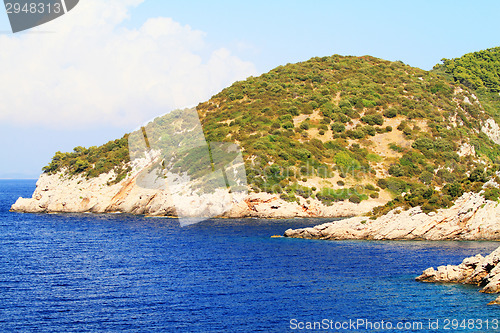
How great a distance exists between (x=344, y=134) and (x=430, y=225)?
181ft

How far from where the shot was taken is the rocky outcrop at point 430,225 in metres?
66.4

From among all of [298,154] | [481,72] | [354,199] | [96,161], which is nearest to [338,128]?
[298,154]

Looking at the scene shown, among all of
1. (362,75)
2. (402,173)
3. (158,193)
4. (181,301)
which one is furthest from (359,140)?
(181,301)

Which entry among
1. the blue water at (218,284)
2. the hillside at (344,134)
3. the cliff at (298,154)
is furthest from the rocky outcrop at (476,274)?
the hillside at (344,134)

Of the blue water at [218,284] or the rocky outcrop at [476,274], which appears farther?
the rocky outcrop at [476,274]

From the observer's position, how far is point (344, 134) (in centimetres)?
12088

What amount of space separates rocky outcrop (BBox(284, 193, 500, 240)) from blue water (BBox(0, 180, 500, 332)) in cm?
304

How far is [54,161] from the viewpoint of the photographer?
418 ft

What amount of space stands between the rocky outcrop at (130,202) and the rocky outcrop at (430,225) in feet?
70.9

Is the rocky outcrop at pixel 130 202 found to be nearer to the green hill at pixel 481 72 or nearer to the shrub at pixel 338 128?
the shrub at pixel 338 128

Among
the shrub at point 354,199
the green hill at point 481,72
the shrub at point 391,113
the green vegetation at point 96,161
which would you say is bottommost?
the shrub at point 354,199

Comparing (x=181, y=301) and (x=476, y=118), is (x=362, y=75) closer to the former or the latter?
(x=476, y=118)

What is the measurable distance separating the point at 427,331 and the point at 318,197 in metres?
62.9

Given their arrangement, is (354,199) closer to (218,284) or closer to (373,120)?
(373,120)
